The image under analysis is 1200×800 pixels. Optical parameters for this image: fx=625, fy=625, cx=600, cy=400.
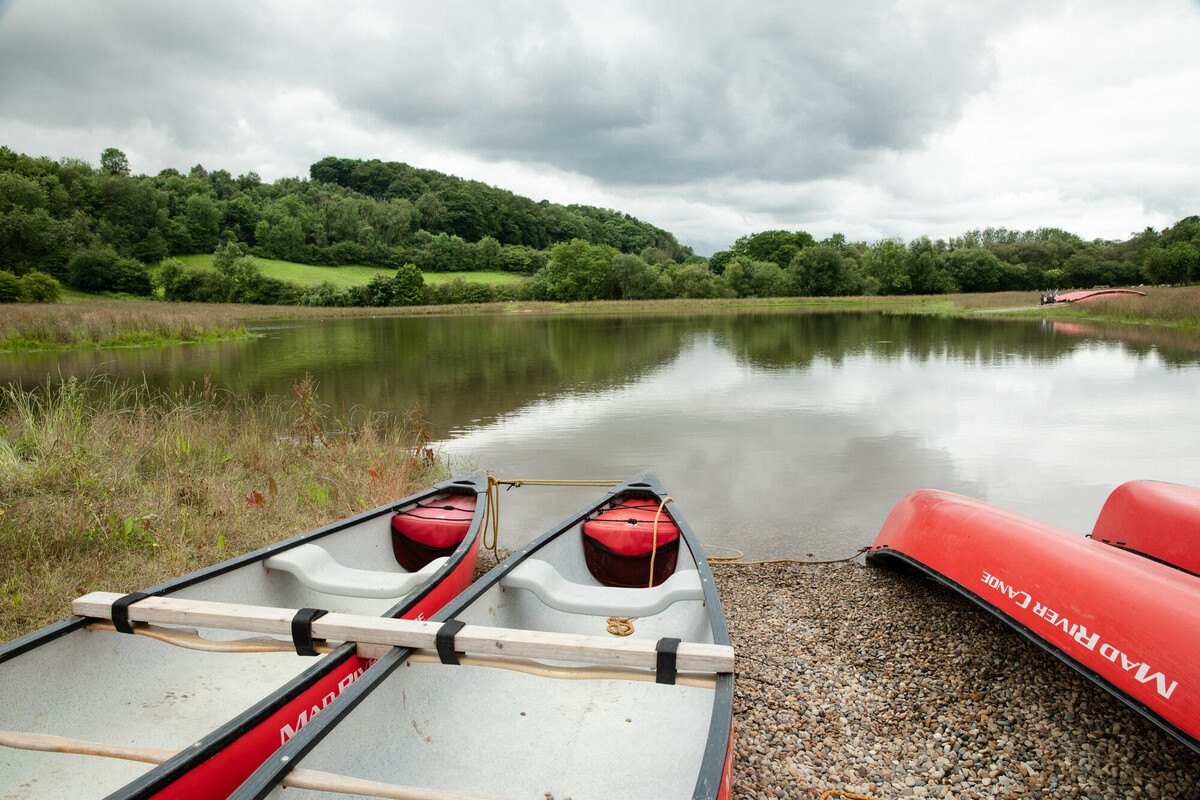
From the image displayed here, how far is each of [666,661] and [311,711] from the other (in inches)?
52.1

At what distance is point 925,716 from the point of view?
3.05 metres

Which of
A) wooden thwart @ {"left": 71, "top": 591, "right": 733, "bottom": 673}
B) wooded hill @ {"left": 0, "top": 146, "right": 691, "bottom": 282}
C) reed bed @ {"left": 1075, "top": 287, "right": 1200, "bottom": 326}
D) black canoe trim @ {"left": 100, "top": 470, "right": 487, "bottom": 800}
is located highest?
wooded hill @ {"left": 0, "top": 146, "right": 691, "bottom": 282}

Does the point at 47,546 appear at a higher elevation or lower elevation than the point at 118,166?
lower

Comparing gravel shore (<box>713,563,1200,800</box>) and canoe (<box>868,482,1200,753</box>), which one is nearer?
canoe (<box>868,482,1200,753</box>)

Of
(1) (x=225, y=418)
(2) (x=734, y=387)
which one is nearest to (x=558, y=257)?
(2) (x=734, y=387)

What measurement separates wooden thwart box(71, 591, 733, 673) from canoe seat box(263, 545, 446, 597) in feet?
2.74

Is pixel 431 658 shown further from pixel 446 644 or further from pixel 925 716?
pixel 925 716

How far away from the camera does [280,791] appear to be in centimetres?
184

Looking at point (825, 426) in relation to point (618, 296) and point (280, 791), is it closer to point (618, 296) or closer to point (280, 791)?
point (280, 791)

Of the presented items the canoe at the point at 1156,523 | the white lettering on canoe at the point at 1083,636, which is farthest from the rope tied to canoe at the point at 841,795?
the canoe at the point at 1156,523

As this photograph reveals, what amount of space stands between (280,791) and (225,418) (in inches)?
305

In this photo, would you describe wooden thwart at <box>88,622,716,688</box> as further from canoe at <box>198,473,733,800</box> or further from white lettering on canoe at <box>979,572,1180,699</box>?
white lettering on canoe at <box>979,572,1180,699</box>

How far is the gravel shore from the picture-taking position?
2609 mm

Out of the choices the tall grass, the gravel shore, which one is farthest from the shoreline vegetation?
the gravel shore
